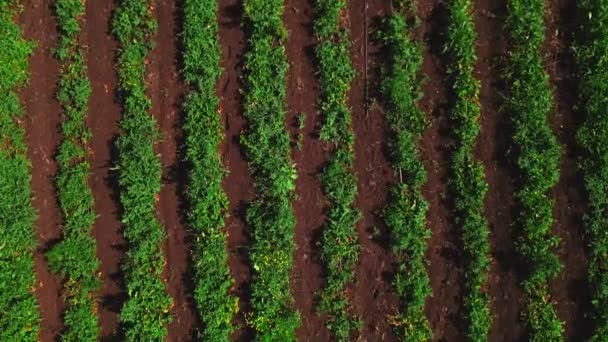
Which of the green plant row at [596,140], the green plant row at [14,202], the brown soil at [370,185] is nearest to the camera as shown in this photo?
the green plant row at [596,140]

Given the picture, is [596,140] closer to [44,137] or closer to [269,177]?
[269,177]

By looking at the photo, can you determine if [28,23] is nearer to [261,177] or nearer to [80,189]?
[80,189]

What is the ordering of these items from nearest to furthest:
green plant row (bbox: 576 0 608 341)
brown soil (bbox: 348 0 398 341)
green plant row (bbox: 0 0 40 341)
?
green plant row (bbox: 576 0 608 341), green plant row (bbox: 0 0 40 341), brown soil (bbox: 348 0 398 341)

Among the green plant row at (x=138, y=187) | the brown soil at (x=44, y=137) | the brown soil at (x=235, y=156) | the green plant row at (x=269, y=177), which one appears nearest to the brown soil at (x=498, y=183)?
the green plant row at (x=269, y=177)

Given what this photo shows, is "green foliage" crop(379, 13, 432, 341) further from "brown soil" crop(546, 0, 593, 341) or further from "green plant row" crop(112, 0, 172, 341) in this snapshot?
"green plant row" crop(112, 0, 172, 341)

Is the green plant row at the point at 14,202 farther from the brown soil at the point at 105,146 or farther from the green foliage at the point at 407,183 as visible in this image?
the green foliage at the point at 407,183

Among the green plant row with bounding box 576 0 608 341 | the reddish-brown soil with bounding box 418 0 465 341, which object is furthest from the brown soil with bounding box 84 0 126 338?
the green plant row with bounding box 576 0 608 341
